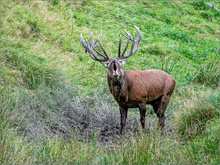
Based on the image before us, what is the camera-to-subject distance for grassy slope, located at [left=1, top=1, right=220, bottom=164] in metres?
5.01

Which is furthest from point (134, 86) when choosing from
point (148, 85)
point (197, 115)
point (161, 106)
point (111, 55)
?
point (111, 55)

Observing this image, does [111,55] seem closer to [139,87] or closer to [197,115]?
[139,87]

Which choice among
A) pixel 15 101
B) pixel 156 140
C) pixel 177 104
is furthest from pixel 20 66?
pixel 156 140

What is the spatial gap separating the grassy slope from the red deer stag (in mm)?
538

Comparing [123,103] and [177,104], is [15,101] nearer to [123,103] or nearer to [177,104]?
[123,103]

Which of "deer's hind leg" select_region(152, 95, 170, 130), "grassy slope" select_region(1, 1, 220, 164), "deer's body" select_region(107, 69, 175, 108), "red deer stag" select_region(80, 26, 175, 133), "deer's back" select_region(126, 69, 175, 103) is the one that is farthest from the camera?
"deer's hind leg" select_region(152, 95, 170, 130)

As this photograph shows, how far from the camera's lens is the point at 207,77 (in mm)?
9391

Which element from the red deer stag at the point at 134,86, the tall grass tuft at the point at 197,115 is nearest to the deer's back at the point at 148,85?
the red deer stag at the point at 134,86

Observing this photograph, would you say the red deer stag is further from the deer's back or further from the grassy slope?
the grassy slope

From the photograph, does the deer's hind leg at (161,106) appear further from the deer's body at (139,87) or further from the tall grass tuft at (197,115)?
the tall grass tuft at (197,115)

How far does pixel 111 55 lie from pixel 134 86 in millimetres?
4188

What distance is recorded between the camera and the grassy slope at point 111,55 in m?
5.01

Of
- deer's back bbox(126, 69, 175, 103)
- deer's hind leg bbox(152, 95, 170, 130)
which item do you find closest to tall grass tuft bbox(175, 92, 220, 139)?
deer's hind leg bbox(152, 95, 170, 130)

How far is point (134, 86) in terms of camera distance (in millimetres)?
6562
